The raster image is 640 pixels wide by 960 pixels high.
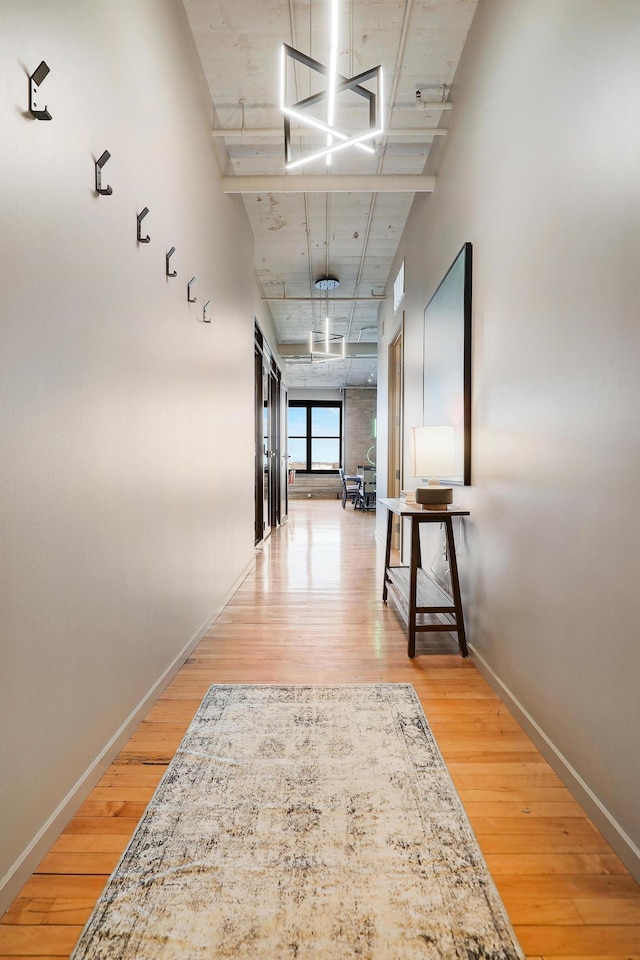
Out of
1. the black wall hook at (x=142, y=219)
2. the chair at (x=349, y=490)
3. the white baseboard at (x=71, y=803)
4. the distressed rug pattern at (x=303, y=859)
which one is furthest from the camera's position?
the chair at (x=349, y=490)

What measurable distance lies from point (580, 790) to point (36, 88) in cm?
237

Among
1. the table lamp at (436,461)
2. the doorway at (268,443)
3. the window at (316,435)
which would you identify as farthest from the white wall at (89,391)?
the window at (316,435)

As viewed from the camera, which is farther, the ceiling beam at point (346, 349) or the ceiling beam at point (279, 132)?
the ceiling beam at point (346, 349)

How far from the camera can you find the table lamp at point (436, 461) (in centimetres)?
277

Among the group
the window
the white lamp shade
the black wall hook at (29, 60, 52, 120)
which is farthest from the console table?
the window

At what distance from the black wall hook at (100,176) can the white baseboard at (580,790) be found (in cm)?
229

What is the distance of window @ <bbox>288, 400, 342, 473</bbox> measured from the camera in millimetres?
14438

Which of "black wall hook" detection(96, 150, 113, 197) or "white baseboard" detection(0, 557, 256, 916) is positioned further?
"black wall hook" detection(96, 150, 113, 197)

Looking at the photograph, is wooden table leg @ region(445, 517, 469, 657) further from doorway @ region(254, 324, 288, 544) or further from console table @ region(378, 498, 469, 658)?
doorway @ region(254, 324, 288, 544)

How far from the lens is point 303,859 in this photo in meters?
1.26

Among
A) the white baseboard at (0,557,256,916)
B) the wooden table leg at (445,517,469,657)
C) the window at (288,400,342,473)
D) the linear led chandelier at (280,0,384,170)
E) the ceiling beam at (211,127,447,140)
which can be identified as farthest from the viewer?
the window at (288,400,342,473)

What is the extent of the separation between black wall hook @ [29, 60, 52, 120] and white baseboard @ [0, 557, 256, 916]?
1.76 m

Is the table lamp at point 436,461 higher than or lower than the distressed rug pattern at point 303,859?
higher

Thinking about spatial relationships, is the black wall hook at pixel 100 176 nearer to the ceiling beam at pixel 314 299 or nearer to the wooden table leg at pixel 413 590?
the wooden table leg at pixel 413 590
